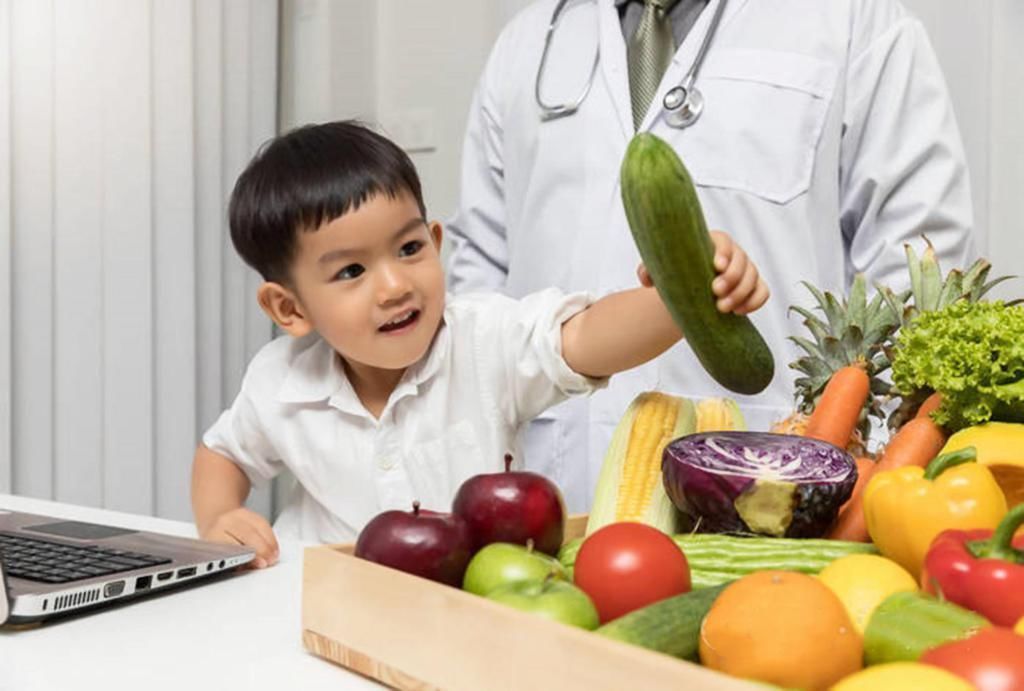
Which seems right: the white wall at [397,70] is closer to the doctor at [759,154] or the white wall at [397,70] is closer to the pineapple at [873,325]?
the doctor at [759,154]

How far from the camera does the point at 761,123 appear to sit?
176 centimetres

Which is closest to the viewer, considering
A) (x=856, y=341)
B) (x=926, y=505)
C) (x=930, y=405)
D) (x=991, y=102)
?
(x=926, y=505)

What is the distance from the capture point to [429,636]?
688 mm

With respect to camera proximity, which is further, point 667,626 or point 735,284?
point 735,284

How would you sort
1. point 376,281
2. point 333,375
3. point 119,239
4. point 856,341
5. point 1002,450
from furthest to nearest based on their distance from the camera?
point 119,239 → point 333,375 → point 376,281 → point 856,341 → point 1002,450

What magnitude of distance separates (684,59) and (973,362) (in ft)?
3.29

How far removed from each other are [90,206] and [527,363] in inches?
60.1

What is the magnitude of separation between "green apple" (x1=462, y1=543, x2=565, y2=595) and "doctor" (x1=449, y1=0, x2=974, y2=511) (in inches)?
38.9

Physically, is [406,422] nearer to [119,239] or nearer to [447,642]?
[447,642]

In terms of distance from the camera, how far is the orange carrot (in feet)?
2.94

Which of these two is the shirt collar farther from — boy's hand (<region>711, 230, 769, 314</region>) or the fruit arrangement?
boy's hand (<region>711, 230, 769, 314</region>)

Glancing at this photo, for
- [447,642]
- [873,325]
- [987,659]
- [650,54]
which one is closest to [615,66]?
[650,54]

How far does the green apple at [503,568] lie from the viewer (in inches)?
28.9

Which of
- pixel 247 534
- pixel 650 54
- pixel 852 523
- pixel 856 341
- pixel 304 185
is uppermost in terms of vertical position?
pixel 650 54
